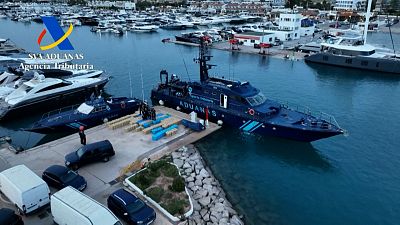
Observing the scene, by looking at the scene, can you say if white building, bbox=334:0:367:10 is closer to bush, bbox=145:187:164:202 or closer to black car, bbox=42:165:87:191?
bush, bbox=145:187:164:202

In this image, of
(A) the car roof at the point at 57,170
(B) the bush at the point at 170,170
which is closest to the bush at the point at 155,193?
(B) the bush at the point at 170,170

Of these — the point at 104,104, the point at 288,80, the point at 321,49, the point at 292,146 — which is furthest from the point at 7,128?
the point at 321,49

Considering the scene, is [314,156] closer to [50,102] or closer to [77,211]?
[77,211]

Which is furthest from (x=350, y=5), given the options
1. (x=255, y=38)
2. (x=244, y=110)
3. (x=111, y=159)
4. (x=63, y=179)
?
(x=63, y=179)

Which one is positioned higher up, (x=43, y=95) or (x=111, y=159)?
(x=43, y=95)

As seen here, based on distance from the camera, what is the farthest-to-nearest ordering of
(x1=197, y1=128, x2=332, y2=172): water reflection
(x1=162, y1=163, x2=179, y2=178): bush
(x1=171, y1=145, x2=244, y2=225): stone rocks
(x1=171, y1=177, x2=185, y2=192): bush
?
1. (x1=197, y1=128, x2=332, y2=172): water reflection
2. (x1=162, y1=163, x2=179, y2=178): bush
3. (x1=171, y1=177, x2=185, y2=192): bush
4. (x1=171, y1=145, x2=244, y2=225): stone rocks

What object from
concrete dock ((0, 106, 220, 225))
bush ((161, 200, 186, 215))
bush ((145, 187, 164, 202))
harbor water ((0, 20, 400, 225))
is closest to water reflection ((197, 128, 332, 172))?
harbor water ((0, 20, 400, 225))
